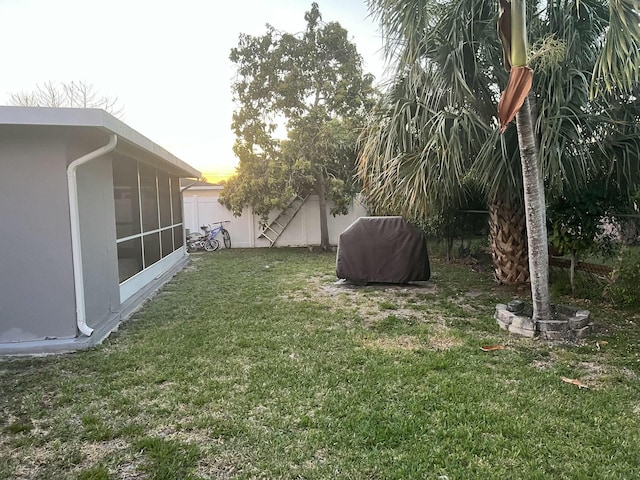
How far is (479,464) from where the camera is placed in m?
2.32

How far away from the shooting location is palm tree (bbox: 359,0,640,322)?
4.63 meters

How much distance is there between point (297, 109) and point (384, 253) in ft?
19.4

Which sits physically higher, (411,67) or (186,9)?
(186,9)

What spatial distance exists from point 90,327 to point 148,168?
3.92 m

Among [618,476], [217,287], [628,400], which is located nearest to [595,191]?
[628,400]

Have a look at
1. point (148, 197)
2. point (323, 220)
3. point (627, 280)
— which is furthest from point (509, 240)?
point (323, 220)

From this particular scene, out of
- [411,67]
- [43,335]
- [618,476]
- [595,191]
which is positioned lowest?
[618,476]

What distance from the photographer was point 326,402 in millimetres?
3076

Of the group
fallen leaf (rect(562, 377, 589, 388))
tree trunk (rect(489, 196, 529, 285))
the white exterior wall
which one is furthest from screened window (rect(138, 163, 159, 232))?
fallen leaf (rect(562, 377, 589, 388))

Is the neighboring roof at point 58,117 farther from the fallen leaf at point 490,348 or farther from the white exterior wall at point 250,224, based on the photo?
the white exterior wall at point 250,224

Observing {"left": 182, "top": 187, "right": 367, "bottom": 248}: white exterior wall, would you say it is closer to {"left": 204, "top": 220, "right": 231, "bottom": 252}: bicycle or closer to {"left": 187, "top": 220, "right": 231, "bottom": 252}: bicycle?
{"left": 204, "top": 220, "right": 231, "bottom": 252}: bicycle

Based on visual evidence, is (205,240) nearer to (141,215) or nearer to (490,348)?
(141,215)

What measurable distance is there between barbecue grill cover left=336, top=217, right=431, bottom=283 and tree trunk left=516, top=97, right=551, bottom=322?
2.68m

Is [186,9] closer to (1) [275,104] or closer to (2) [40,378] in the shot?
(1) [275,104]
